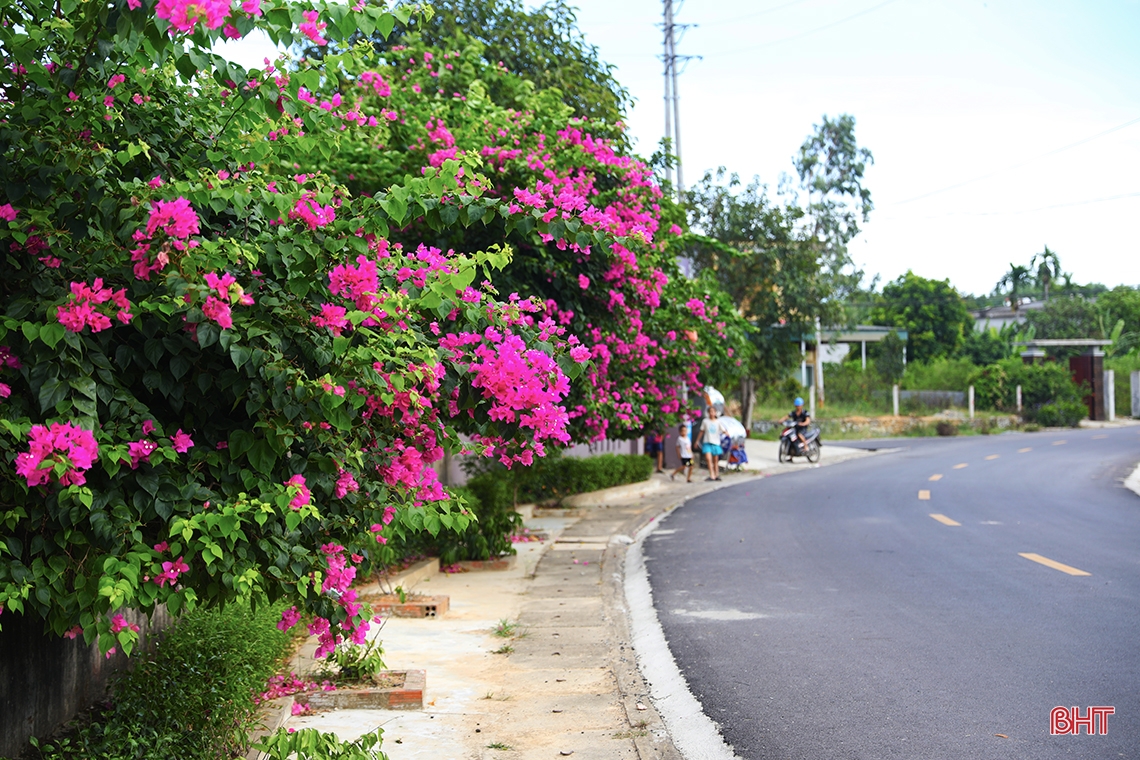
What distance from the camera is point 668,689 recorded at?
6.85m

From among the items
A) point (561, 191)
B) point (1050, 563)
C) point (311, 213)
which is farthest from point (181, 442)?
point (1050, 563)

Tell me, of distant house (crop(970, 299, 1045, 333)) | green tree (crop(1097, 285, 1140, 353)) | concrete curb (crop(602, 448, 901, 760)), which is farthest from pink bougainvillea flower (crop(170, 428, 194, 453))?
distant house (crop(970, 299, 1045, 333))

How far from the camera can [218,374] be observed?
145 inches

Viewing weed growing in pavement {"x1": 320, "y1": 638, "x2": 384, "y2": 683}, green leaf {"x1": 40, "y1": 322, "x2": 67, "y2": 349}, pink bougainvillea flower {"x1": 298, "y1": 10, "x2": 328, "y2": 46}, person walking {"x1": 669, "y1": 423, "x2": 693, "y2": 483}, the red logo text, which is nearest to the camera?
green leaf {"x1": 40, "y1": 322, "x2": 67, "y2": 349}

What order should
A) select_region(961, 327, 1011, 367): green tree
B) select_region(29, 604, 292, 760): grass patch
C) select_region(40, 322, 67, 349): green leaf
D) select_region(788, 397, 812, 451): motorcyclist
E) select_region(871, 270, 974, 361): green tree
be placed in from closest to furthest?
select_region(40, 322, 67, 349): green leaf
select_region(29, 604, 292, 760): grass patch
select_region(788, 397, 812, 451): motorcyclist
select_region(961, 327, 1011, 367): green tree
select_region(871, 270, 974, 361): green tree

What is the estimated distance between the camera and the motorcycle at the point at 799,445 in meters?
30.2

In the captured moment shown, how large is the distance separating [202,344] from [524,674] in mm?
4545

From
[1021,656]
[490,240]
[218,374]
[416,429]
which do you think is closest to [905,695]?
[1021,656]

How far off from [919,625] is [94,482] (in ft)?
21.5

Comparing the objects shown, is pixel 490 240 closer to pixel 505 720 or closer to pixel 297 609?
pixel 505 720

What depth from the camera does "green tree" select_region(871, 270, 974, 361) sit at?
60.2 m

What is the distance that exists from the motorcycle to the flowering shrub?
26.8 meters

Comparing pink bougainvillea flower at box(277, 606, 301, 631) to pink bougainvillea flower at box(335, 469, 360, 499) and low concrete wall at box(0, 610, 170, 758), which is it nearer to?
pink bougainvillea flower at box(335, 469, 360, 499)

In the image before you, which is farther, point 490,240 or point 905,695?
point 490,240
